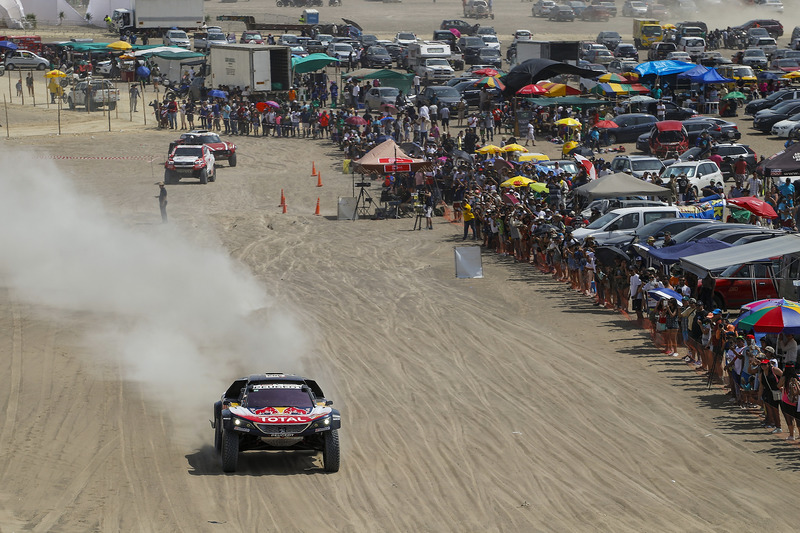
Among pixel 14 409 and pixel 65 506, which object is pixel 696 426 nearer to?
pixel 65 506

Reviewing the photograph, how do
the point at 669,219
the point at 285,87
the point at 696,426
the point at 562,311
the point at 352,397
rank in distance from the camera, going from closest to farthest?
the point at 696,426
the point at 352,397
the point at 562,311
the point at 669,219
the point at 285,87

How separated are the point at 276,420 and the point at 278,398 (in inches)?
20.7

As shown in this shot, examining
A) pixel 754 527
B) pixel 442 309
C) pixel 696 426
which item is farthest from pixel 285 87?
pixel 754 527

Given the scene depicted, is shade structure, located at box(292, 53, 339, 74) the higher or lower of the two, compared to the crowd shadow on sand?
higher

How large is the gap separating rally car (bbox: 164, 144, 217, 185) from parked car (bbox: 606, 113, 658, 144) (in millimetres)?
16903

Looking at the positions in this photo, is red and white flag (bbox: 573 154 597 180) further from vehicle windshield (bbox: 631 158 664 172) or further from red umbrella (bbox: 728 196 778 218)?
red umbrella (bbox: 728 196 778 218)

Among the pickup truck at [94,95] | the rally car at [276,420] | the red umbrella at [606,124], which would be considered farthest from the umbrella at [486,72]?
the rally car at [276,420]

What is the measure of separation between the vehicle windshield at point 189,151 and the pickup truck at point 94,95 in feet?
56.2

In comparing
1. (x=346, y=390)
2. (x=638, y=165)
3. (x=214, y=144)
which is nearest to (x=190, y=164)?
(x=214, y=144)

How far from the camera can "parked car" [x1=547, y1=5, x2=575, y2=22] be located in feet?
359

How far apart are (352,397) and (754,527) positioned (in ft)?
24.4

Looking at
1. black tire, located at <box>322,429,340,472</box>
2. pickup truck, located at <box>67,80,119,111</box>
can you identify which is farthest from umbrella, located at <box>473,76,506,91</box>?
black tire, located at <box>322,429,340,472</box>

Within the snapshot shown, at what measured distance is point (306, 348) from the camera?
22.6 meters

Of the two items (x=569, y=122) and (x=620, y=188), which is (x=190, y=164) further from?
(x=620, y=188)
